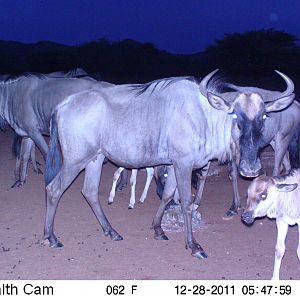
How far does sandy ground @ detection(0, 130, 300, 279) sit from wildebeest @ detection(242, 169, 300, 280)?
0.61m

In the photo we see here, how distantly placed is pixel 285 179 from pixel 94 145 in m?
2.38

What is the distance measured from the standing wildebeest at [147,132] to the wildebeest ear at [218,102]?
1 cm

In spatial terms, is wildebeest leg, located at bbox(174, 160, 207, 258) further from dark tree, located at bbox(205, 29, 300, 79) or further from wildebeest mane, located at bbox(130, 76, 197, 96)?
dark tree, located at bbox(205, 29, 300, 79)

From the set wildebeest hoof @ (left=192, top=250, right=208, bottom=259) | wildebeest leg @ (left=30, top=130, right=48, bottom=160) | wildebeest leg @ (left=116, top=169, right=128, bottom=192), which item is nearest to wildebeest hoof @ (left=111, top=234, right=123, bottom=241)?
wildebeest hoof @ (left=192, top=250, right=208, bottom=259)

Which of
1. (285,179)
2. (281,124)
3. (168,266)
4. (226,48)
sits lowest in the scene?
(168,266)

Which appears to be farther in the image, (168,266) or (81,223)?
(81,223)

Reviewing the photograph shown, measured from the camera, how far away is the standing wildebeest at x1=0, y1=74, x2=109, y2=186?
9828mm

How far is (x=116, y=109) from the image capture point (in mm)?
6965

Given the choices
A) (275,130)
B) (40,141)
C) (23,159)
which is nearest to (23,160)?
(23,159)

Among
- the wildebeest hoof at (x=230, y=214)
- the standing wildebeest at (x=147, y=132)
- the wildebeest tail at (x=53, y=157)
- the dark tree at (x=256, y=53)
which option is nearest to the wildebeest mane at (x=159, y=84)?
the standing wildebeest at (x=147, y=132)

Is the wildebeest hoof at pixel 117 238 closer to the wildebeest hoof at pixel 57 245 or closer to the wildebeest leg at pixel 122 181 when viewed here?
the wildebeest hoof at pixel 57 245

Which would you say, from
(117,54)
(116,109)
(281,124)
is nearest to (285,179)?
(116,109)
